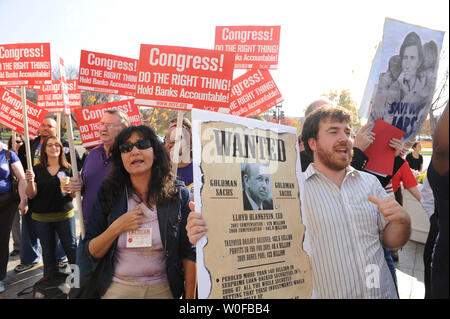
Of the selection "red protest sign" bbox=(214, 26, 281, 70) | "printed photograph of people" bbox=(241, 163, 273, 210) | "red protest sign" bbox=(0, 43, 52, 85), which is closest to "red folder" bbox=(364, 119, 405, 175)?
"printed photograph of people" bbox=(241, 163, 273, 210)

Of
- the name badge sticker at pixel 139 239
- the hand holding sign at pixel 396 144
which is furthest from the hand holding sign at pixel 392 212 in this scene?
the name badge sticker at pixel 139 239

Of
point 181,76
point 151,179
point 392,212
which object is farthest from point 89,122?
point 392,212

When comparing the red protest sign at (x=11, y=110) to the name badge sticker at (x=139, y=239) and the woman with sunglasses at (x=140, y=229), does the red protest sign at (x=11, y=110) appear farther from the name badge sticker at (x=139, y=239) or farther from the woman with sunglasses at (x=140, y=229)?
the name badge sticker at (x=139, y=239)

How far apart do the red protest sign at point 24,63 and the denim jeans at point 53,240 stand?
1.89 m

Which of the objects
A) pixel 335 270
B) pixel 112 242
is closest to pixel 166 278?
pixel 112 242

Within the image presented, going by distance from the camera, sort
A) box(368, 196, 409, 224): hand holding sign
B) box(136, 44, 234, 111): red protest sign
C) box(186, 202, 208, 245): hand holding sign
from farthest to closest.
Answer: box(136, 44, 234, 111): red protest sign
box(368, 196, 409, 224): hand holding sign
box(186, 202, 208, 245): hand holding sign

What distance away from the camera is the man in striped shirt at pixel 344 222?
1868mm

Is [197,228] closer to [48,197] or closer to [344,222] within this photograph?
[344,222]

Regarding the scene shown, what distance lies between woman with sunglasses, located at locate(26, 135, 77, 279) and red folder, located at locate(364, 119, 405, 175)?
3.46m

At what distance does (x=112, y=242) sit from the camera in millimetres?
2066

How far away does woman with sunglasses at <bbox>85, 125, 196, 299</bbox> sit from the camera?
6.75 ft

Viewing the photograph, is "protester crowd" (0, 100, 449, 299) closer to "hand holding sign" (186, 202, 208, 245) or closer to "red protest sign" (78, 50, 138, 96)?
"hand holding sign" (186, 202, 208, 245)

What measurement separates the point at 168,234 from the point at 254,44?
357 cm
